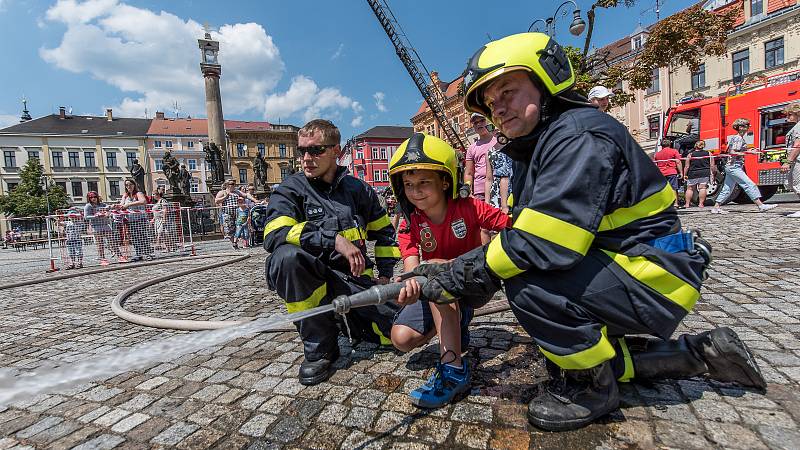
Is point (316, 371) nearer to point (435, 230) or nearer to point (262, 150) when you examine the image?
point (435, 230)

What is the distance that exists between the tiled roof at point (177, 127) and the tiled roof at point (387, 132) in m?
28.2

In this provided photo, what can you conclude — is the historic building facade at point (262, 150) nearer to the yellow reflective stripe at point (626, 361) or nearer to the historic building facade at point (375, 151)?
the historic building facade at point (375, 151)

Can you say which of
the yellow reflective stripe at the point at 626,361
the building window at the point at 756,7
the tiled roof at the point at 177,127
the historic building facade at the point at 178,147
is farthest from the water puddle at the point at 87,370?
the tiled roof at the point at 177,127

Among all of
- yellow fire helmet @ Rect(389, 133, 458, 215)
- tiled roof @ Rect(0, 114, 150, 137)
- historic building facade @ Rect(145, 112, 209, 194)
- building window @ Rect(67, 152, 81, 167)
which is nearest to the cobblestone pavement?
yellow fire helmet @ Rect(389, 133, 458, 215)

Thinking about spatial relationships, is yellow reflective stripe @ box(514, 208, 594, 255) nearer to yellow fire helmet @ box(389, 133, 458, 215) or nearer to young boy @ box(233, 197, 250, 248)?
yellow fire helmet @ box(389, 133, 458, 215)

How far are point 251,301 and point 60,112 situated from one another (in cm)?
8367

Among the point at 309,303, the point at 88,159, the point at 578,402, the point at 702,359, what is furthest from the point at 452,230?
the point at 88,159

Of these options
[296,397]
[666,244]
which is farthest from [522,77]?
[296,397]

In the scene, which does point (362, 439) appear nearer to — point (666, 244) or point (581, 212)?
point (581, 212)

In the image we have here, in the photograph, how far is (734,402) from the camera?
1809 millimetres

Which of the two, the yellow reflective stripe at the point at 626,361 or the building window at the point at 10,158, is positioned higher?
the building window at the point at 10,158

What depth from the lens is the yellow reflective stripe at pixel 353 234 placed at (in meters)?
2.68

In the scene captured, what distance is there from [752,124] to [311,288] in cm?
1560

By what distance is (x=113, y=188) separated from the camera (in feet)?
203
